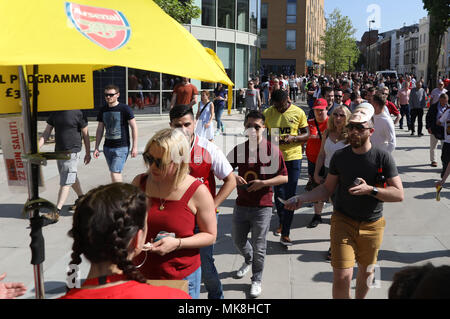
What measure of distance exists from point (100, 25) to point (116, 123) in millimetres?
4893

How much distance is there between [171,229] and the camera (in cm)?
287

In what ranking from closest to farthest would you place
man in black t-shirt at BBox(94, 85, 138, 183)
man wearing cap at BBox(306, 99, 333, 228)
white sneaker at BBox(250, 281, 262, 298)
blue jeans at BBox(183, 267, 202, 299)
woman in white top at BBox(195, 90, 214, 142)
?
1. blue jeans at BBox(183, 267, 202, 299)
2. white sneaker at BBox(250, 281, 262, 298)
3. man wearing cap at BBox(306, 99, 333, 228)
4. man in black t-shirt at BBox(94, 85, 138, 183)
5. woman in white top at BBox(195, 90, 214, 142)

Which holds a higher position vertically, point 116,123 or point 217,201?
point 116,123

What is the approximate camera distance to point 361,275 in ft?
12.7

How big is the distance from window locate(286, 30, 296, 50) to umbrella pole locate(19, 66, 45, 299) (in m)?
58.8

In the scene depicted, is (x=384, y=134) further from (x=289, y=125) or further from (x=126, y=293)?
(x=126, y=293)

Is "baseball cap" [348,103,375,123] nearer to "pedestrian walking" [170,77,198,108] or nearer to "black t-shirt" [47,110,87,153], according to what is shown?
"black t-shirt" [47,110,87,153]

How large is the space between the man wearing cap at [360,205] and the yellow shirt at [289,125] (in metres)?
2.29

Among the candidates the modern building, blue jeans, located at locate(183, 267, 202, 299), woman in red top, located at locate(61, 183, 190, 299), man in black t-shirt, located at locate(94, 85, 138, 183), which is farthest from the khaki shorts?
the modern building

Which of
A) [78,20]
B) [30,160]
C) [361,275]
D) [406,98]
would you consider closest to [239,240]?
[361,275]

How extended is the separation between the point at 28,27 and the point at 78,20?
23 centimetres

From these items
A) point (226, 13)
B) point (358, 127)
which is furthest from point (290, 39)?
point (358, 127)

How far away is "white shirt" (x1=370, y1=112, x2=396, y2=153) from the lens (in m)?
6.18

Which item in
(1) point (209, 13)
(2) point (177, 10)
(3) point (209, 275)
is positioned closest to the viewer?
(3) point (209, 275)
